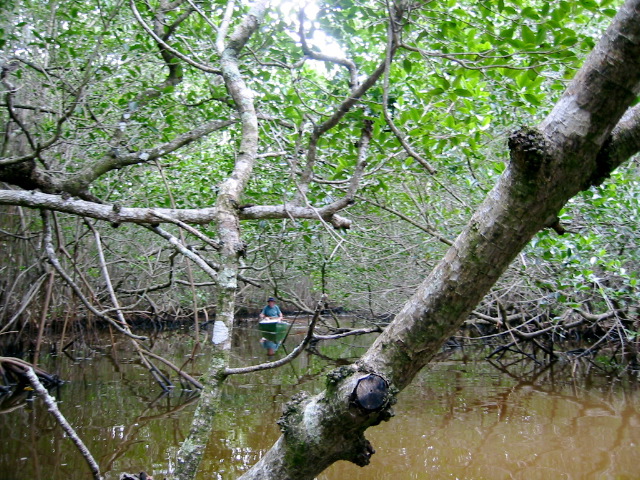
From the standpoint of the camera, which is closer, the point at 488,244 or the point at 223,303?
the point at 488,244

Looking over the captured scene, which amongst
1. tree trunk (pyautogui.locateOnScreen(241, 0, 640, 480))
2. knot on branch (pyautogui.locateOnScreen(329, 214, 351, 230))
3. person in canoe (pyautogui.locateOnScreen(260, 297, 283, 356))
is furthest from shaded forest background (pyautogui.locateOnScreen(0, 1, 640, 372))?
person in canoe (pyautogui.locateOnScreen(260, 297, 283, 356))

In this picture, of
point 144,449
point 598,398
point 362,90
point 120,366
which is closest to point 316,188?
point 362,90

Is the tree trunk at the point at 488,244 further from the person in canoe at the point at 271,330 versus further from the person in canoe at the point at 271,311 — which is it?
the person in canoe at the point at 271,311

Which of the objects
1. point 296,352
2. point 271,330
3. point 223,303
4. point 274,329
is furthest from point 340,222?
point 271,330

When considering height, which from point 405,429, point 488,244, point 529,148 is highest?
point 529,148

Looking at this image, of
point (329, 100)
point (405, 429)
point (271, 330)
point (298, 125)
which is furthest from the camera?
point (271, 330)

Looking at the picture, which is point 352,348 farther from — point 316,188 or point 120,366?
point 316,188

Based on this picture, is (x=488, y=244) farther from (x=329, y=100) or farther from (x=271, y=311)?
(x=271, y=311)

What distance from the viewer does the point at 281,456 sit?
136 cm

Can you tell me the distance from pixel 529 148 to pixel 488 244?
218 millimetres

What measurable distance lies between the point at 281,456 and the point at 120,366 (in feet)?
29.6

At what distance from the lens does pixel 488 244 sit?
1138mm

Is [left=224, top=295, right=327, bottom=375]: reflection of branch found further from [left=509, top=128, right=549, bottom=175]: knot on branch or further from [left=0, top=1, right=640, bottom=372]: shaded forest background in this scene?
[left=509, top=128, right=549, bottom=175]: knot on branch

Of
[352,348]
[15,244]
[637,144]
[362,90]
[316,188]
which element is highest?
[637,144]
